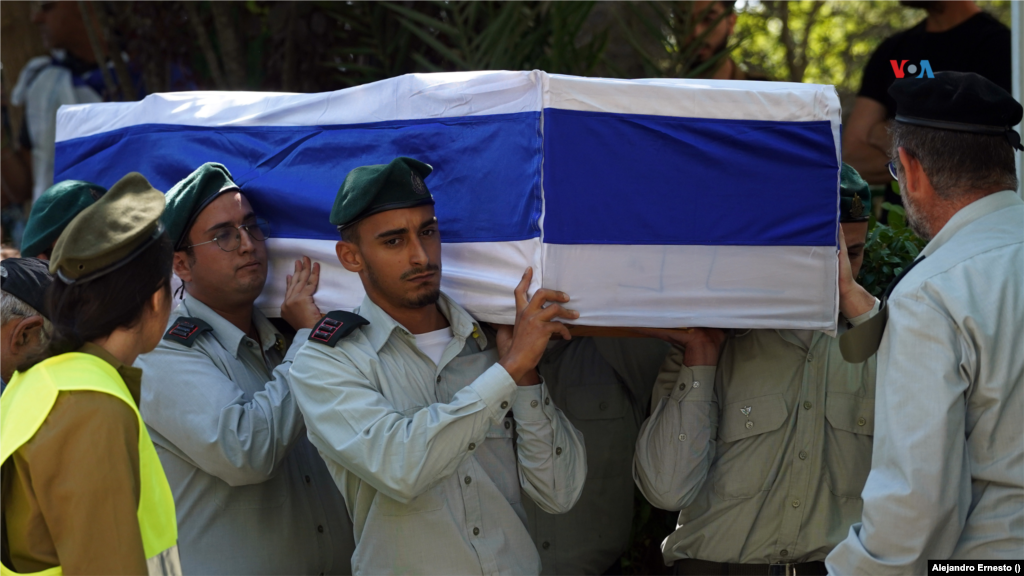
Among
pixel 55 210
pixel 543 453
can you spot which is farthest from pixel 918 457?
pixel 55 210

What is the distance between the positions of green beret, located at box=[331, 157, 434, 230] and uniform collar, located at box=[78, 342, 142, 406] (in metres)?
0.78

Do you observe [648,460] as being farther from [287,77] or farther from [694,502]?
[287,77]

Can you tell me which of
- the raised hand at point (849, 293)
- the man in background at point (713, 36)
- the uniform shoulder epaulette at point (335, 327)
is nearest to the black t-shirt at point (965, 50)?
the man in background at point (713, 36)

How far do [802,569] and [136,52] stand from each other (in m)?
4.48

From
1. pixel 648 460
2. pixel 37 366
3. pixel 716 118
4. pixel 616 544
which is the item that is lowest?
pixel 616 544

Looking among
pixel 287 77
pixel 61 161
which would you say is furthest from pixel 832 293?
pixel 287 77

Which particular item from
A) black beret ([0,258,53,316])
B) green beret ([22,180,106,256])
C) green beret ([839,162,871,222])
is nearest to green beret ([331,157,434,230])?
black beret ([0,258,53,316])

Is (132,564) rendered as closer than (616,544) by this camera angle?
Yes

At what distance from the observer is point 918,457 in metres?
1.90

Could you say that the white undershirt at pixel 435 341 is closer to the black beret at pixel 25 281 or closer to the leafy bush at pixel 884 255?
the black beret at pixel 25 281

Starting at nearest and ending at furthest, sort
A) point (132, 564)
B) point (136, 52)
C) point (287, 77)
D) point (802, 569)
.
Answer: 1. point (132, 564)
2. point (802, 569)
3. point (287, 77)
4. point (136, 52)

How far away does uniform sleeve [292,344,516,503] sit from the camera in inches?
92.8

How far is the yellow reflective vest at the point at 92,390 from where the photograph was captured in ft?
5.87

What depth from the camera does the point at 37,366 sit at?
6.15 feet
